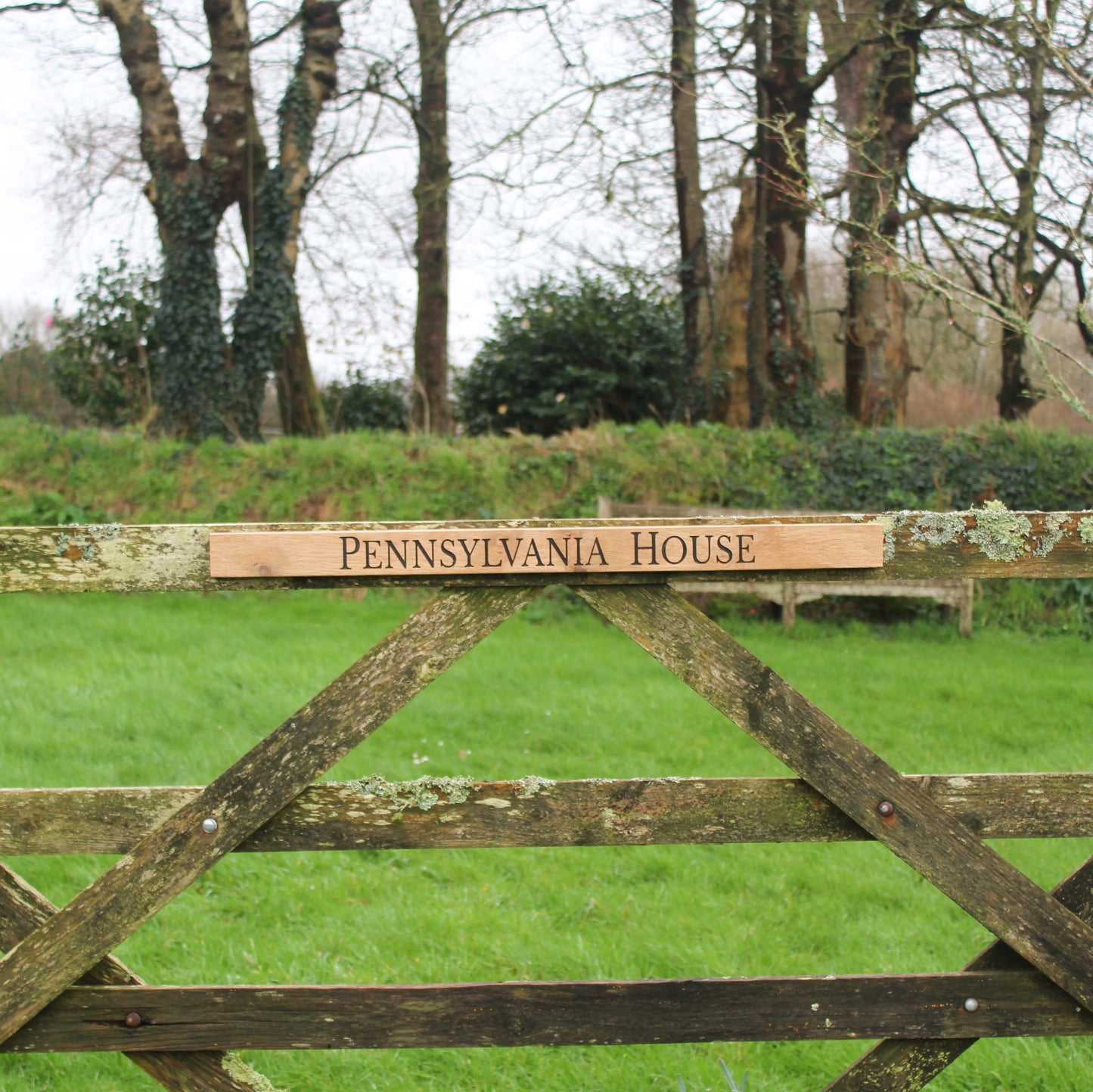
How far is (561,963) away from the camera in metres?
3.94

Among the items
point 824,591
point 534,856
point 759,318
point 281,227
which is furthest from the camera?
point 281,227

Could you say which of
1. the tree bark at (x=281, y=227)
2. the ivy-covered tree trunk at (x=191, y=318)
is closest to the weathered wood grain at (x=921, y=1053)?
the ivy-covered tree trunk at (x=191, y=318)

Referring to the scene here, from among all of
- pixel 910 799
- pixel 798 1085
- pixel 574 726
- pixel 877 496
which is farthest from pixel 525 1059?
pixel 877 496

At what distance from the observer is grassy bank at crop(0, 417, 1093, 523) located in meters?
12.5

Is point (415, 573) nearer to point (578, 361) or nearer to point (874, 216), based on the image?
point (874, 216)

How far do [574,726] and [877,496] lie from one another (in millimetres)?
6916

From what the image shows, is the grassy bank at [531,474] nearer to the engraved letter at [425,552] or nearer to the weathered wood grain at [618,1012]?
the weathered wood grain at [618,1012]

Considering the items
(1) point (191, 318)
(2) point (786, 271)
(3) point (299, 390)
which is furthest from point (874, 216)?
(3) point (299, 390)

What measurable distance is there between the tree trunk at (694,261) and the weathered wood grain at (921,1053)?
13.6 metres

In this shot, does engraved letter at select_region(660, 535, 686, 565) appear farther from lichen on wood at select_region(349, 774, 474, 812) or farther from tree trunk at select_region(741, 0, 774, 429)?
tree trunk at select_region(741, 0, 774, 429)

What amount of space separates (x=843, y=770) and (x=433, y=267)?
53.1 feet

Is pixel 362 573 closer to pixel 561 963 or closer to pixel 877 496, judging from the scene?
pixel 561 963

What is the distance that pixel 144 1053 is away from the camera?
2404mm

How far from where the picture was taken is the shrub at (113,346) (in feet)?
58.1
